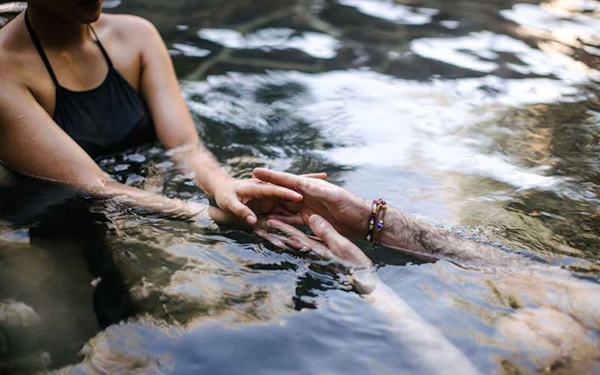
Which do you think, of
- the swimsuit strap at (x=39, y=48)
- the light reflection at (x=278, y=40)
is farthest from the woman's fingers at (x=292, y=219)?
the light reflection at (x=278, y=40)

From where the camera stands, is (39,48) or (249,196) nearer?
(249,196)

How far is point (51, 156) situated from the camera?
269 cm

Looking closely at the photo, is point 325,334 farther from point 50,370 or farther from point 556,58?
point 556,58

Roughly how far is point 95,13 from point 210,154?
95 cm

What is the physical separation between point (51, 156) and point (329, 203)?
132cm

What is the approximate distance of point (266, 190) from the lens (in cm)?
259

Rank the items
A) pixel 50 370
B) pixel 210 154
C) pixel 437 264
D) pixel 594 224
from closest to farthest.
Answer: pixel 50 370
pixel 437 264
pixel 594 224
pixel 210 154

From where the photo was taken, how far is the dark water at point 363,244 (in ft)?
6.72

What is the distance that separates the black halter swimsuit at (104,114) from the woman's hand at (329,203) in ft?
3.18

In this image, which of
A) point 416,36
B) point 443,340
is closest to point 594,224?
point 443,340

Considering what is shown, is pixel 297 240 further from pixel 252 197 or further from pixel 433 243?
pixel 433 243

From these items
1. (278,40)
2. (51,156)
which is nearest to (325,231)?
(51,156)

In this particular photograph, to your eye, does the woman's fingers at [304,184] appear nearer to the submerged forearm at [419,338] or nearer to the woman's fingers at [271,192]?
the woman's fingers at [271,192]

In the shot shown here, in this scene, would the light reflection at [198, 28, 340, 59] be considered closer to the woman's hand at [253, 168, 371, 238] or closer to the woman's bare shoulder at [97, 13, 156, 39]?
the woman's bare shoulder at [97, 13, 156, 39]
